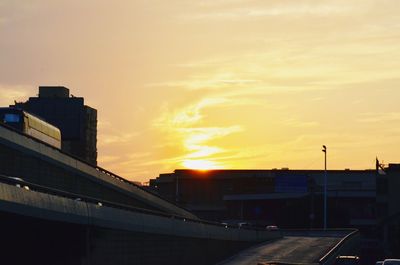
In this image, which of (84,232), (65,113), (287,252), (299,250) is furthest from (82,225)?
(65,113)

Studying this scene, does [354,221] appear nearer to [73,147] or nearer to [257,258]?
[73,147]

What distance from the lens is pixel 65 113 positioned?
5645 inches

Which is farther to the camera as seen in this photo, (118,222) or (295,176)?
(295,176)

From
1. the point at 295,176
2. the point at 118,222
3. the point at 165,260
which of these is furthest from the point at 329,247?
the point at 295,176

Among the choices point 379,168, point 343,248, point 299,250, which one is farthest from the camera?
point 379,168

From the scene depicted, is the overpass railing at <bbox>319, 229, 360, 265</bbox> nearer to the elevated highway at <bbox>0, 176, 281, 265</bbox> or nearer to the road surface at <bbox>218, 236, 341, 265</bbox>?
the road surface at <bbox>218, 236, 341, 265</bbox>

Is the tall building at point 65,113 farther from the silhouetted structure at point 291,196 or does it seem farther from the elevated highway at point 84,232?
the elevated highway at point 84,232

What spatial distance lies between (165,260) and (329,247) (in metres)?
20.9

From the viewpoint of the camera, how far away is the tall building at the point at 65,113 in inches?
5531

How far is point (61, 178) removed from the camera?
2589 inches

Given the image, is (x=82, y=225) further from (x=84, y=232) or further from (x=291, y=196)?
(x=291, y=196)

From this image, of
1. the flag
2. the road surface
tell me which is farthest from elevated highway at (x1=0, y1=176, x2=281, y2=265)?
the flag

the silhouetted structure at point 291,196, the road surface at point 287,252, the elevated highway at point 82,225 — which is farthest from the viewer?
the silhouetted structure at point 291,196

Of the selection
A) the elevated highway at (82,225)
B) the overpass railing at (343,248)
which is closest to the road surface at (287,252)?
the elevated highway at (82,225)
